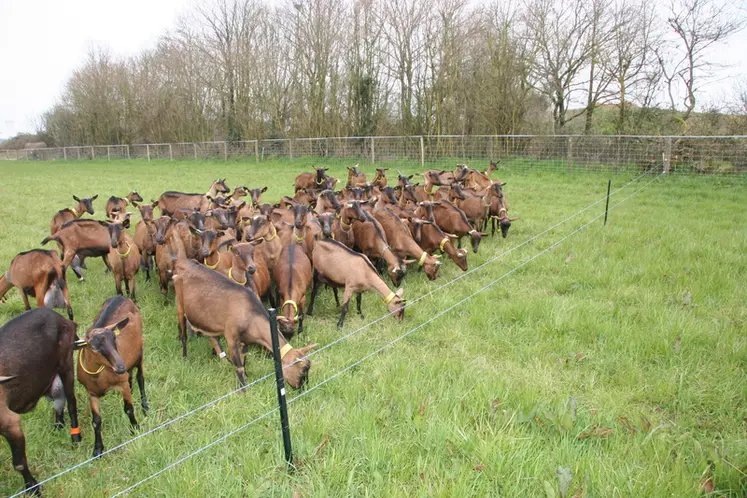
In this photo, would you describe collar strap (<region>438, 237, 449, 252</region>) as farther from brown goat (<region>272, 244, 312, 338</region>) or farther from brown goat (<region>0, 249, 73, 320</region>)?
brown goat (<region>0, 249, 73, 320</region>)

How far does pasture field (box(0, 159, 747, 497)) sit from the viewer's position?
2832 mm

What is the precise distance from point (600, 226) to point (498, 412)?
268 inches

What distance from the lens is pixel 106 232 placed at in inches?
276

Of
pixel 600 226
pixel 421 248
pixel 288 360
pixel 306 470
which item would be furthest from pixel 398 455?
pixel 600 226

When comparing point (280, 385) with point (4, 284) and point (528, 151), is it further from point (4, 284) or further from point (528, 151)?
point (528, 151)

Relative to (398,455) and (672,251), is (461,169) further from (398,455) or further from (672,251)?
(398,455)

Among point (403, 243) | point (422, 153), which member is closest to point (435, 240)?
point (403, 243)

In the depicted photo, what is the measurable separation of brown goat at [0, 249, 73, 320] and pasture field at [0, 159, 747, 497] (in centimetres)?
42

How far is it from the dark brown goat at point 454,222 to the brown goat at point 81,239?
532 centimetres

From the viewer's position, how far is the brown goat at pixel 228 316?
13.0ft

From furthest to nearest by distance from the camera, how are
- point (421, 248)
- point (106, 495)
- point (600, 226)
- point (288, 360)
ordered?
point (600, 226) → point (421, 248) → point (288, 360) → point (106, 495)

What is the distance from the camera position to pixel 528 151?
1728 centimetres

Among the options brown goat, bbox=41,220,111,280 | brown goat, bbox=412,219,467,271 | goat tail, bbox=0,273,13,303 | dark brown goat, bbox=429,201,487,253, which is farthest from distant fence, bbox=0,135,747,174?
goat tail, bbox=0,273,13,303

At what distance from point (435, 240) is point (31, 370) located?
5556mm
